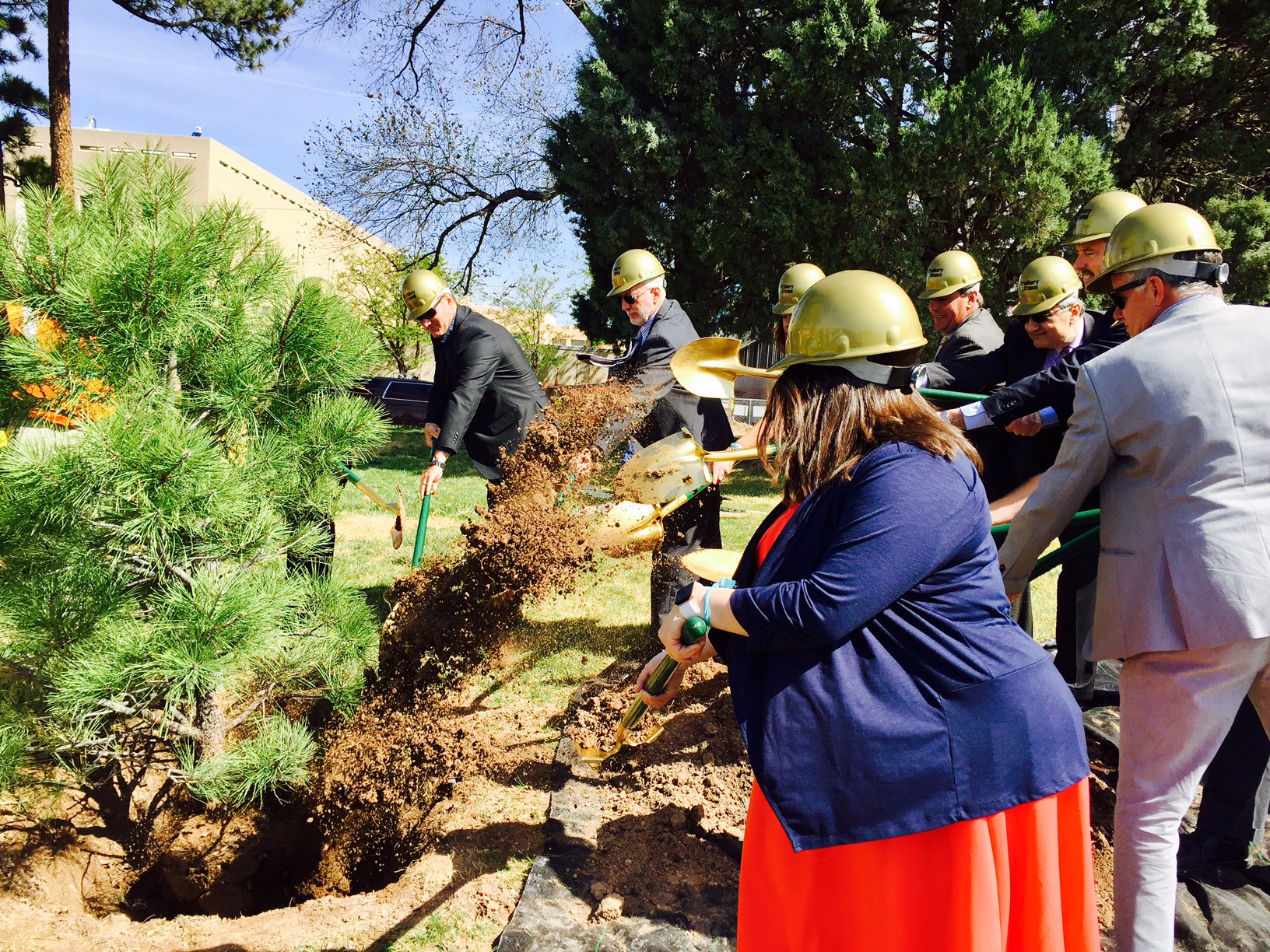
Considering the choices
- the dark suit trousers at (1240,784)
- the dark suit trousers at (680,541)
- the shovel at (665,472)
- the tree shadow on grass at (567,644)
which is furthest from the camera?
the tree shadow on grass at (567,644)

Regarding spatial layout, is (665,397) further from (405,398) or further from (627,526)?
(405,398)

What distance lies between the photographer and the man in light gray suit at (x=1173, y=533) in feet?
6.64

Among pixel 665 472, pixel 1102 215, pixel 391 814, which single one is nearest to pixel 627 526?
pixel 665 472

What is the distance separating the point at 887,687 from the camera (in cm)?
151

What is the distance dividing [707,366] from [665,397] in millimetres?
505

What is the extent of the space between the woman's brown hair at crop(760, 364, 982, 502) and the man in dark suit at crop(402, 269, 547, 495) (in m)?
3.15

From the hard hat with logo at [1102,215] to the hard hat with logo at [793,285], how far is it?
1.25 meters

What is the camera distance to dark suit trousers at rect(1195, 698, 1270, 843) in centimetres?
276

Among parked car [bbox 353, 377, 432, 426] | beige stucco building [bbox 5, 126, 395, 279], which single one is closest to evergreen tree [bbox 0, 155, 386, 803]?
beige stucco building [bbox 5, 126, 395, 279]

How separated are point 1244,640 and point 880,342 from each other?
130 centimetres

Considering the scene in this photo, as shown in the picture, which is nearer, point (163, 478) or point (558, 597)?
point (163, 478)

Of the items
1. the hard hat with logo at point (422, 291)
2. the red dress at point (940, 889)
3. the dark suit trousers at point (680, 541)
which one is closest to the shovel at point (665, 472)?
the dark suit trousers at point (680, 541)

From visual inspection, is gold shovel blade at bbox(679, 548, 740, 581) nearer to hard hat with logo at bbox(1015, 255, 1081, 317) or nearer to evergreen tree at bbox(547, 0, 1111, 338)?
hard hat with logo at bbox(1015, 255, 1081, 317)

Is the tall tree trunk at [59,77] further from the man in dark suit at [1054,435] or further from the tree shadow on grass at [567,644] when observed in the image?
the man in dark suit at [1054,435]
